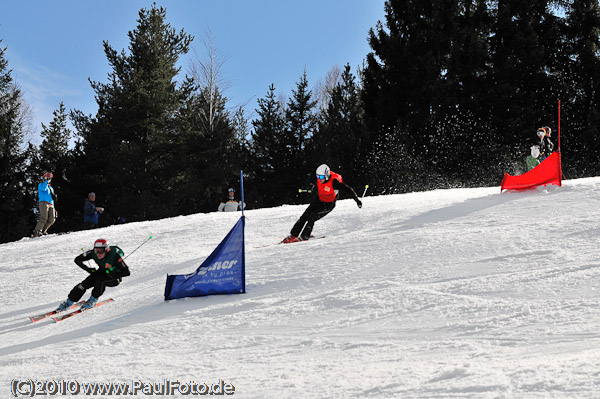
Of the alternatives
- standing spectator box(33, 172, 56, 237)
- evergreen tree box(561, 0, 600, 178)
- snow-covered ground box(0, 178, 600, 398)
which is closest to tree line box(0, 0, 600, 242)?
evergreen tree box(561, 0, 600, 178)

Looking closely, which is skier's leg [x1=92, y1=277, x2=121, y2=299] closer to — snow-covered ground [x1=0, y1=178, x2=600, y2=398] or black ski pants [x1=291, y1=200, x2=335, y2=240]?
snow-covered ground [x1=0, y1=178, x2=600, y2=398]

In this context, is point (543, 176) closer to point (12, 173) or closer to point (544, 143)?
point (544, 143)

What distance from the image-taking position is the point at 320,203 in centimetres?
966

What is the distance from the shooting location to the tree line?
24.9 meters

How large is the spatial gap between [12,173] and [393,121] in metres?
20.5

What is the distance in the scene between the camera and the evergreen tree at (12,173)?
89.0 ft

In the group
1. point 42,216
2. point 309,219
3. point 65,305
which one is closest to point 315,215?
point 309,219

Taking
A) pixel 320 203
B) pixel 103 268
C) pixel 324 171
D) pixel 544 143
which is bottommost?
pixel 103 268

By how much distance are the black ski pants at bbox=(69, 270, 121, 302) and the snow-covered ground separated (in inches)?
10.4

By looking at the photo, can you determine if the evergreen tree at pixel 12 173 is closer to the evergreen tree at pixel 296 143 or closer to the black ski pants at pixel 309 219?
the evergreen tree at pixel 296 143

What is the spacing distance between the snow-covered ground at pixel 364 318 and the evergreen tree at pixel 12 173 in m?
20.0

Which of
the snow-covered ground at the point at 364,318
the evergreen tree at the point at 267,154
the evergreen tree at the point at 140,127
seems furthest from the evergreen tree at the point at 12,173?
the snow-covered ground at the point at 364,318

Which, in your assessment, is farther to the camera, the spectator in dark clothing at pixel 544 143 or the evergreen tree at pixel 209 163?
the evergreen tree at pixel 209 163

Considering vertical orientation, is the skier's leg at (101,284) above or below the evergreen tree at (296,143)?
below
